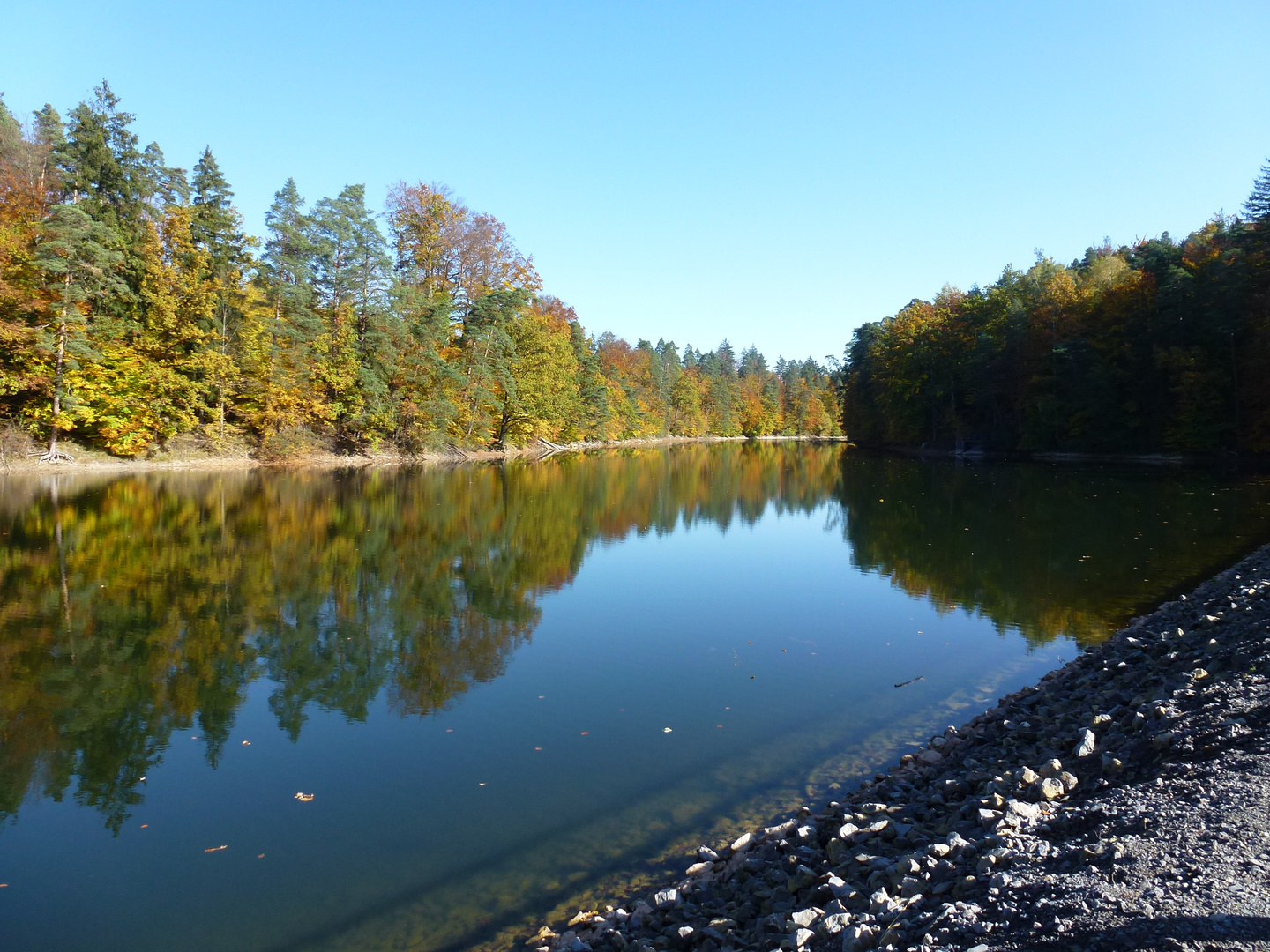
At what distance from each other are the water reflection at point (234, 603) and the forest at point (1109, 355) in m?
29.9

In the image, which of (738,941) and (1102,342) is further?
(1102,342)

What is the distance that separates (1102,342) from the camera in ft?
163

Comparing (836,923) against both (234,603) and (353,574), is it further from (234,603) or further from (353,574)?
(353,574)

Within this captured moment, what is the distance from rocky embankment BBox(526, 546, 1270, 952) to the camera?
127 inches

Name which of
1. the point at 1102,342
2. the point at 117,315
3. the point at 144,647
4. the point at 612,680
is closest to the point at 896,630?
the point at 612,680

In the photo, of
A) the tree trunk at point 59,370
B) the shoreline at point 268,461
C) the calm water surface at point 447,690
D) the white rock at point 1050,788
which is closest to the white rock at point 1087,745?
the white rock at point 1050,788

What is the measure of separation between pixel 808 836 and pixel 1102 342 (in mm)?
54805

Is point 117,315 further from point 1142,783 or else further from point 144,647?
point 1142,783

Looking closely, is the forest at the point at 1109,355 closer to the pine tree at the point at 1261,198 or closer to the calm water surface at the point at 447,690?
the pine tree at the point at 1261,198

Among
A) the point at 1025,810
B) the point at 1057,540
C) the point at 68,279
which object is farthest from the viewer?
the point at 68,279

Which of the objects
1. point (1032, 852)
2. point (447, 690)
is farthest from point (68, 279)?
point (1032, 852)

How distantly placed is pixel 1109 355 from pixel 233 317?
5328cm

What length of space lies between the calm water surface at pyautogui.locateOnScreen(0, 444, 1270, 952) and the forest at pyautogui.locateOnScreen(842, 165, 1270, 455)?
25.4m

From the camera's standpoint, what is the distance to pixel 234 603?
1291 cm
